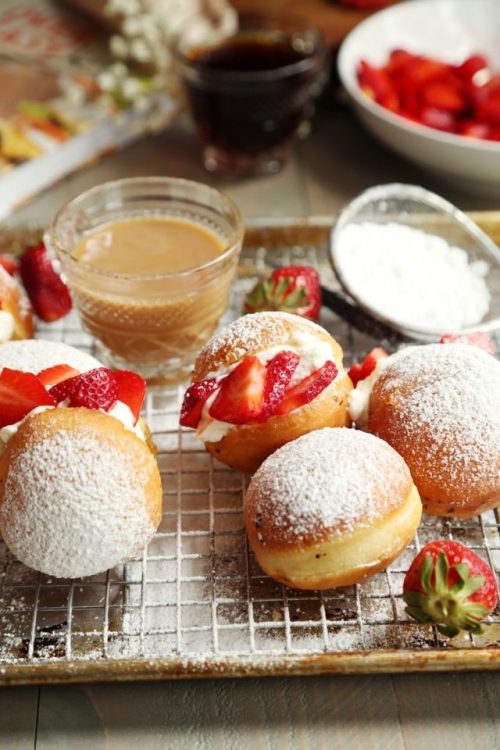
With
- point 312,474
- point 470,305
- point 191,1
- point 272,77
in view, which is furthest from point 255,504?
point 191,1

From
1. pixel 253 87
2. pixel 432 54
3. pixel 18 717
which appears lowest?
pixel 18 717

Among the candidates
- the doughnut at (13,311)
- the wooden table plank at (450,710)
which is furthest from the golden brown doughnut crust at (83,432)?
the wooden table plank at (450,710)

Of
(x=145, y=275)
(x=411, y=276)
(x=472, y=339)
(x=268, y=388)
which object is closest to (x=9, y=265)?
(x=145, y=275)

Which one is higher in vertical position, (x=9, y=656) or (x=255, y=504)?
(x=255, y=504)

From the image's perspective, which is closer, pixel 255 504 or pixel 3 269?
pixel 255 504

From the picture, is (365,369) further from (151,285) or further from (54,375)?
(54,375)

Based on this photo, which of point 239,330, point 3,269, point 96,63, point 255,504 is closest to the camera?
point 255,504

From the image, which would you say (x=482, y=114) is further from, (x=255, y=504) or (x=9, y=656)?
(x=9, y=656)
